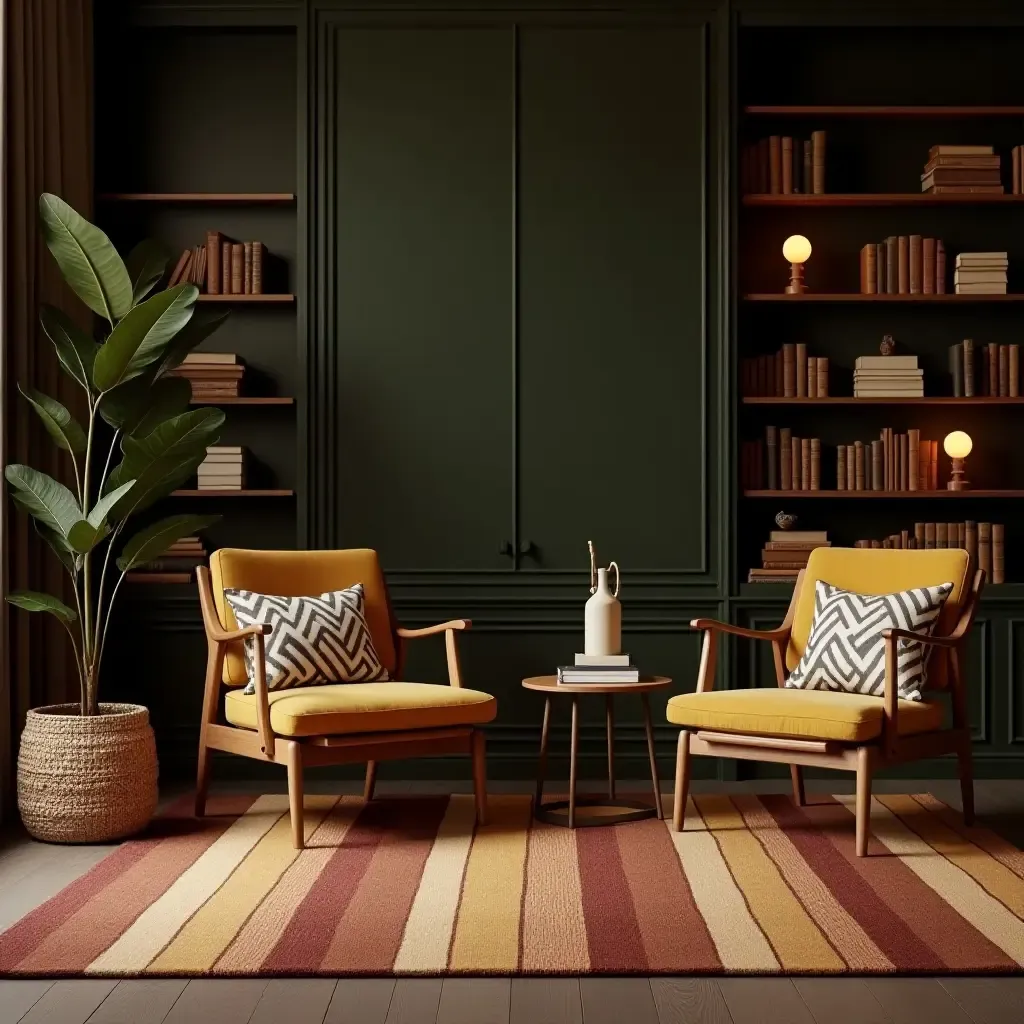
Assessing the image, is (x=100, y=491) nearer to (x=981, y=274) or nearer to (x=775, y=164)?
(x=775, y=164)

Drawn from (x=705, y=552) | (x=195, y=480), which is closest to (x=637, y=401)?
(x=705, y=552)

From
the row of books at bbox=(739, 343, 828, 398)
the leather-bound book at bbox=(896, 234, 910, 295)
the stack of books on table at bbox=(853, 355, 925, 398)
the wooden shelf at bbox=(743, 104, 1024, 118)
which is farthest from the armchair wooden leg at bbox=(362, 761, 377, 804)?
the wooden shelf at bbox=(743, 104, 1024, 118)

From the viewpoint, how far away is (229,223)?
5340mm

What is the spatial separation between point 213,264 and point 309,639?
173 cm

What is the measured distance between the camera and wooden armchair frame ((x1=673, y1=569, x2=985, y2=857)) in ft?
12.2

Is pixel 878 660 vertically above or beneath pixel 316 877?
above

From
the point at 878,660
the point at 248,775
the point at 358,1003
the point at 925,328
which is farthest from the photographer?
the point at 925,328

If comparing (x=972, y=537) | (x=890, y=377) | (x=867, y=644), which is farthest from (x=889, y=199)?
(x=867, y=644)

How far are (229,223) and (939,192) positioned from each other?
2.80m

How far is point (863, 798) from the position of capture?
12.0 ft

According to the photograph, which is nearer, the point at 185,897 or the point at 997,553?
the point at 185,897

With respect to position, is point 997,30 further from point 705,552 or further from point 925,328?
point 705,552

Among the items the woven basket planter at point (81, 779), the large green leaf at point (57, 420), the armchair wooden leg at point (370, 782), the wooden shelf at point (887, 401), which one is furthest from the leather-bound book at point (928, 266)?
the woven basket planter at point (81, 779)

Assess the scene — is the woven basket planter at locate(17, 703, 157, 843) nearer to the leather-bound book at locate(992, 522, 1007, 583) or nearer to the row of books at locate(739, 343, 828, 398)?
the row of books at locate(739, 343, 828, 398)
